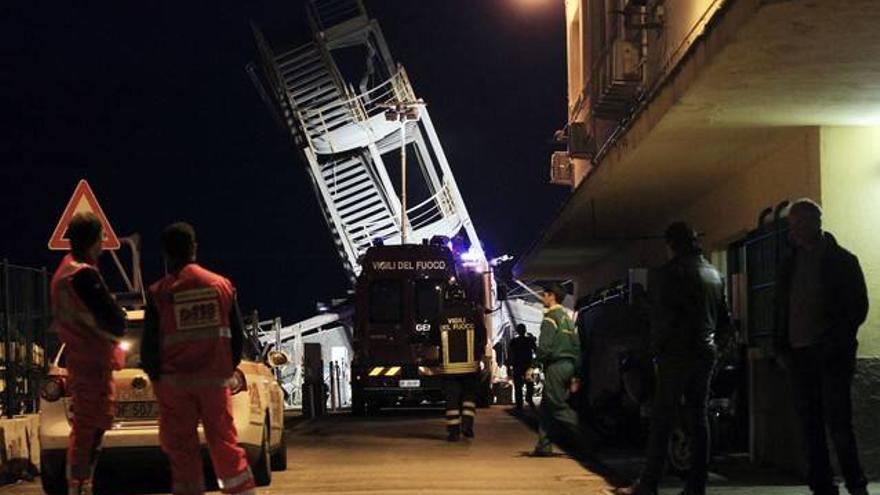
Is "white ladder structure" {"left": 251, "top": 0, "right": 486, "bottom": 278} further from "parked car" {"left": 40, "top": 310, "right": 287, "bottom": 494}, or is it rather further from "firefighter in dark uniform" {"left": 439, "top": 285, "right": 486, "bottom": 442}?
"parked car" {"left": 40, "top": 310, "right": 287, "bottom": 494}

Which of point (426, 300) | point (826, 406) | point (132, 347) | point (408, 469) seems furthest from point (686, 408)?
point (426, 300)

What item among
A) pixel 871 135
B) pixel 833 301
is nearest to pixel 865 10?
pixel 833 301

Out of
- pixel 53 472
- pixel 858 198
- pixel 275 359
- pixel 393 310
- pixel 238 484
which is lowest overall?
pixel 53 472

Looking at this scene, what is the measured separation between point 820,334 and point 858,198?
2560 millimetres

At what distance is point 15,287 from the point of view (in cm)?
1234

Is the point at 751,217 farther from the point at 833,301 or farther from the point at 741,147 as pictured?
the point at 833,301

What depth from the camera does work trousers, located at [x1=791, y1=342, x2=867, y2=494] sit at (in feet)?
24.5

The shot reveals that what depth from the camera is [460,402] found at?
1592cm

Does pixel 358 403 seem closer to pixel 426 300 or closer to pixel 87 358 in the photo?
pixel 426 300

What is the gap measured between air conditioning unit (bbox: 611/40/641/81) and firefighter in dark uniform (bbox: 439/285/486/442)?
12.2 feet

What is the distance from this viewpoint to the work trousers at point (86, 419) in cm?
734

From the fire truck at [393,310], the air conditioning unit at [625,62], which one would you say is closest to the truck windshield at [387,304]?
the fire truck at [393,310]

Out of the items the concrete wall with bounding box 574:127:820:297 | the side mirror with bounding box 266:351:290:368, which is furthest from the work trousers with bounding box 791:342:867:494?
the side mirror with bounding box 266:351:290:368

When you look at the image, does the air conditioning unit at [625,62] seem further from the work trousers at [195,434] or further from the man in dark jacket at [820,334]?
the work trousers at [195,434]
